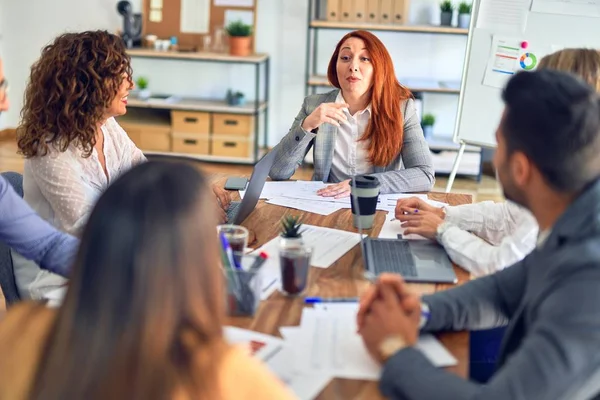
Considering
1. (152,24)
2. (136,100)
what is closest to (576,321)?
(136,100)

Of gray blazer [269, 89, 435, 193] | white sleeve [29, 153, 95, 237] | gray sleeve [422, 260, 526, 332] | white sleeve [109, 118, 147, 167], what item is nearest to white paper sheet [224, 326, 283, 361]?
gray sleeve [422, 260, 526, 332]

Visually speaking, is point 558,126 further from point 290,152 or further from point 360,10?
point 360,10

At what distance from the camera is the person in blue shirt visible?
1654 mm

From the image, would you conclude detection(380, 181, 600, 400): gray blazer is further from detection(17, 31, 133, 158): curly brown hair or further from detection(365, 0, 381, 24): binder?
detection(365, 0, 381, 24): binder

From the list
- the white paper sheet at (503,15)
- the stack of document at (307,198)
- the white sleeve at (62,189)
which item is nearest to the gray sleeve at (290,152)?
the stack of document at (307,198)

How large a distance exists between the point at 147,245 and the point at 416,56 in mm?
4805

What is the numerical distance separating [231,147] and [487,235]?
11.4 feet

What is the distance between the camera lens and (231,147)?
17.5ft

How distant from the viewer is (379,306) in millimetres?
1336

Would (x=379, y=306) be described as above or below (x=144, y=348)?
below

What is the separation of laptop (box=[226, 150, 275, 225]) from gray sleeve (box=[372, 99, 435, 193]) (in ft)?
1.64

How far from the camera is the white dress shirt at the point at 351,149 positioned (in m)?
2.73

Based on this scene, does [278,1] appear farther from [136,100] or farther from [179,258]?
[179,258]

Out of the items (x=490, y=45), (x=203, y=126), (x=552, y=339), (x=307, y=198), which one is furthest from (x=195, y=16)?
(x=552, y=339)
